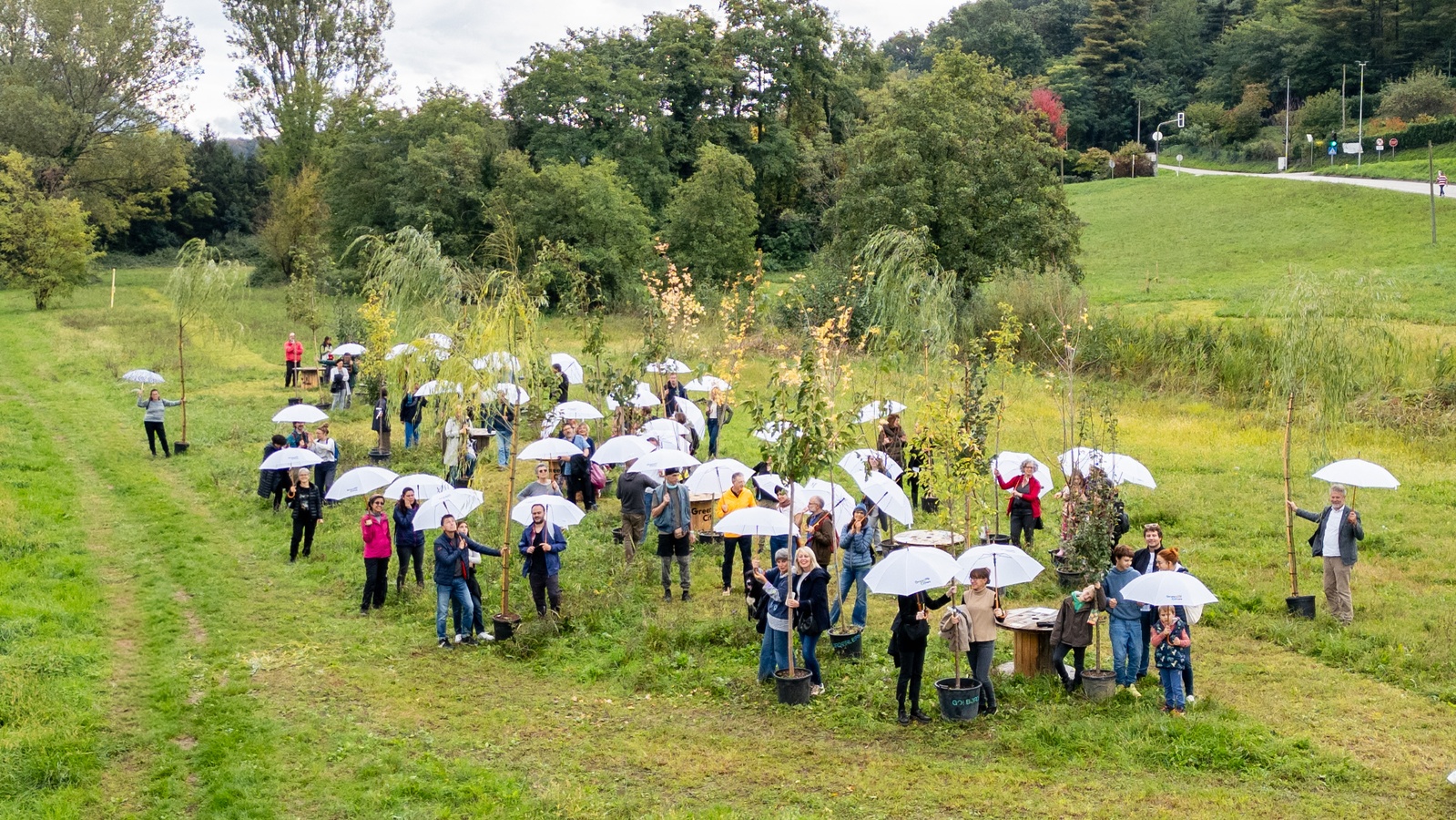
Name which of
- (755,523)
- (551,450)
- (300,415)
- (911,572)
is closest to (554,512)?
(755,523)

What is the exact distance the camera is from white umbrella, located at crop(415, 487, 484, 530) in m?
14.6

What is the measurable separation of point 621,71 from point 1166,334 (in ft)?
107

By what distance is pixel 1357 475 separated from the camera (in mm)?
13617

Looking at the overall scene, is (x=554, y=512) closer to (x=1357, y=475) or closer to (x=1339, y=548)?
(x=1339, y=548)

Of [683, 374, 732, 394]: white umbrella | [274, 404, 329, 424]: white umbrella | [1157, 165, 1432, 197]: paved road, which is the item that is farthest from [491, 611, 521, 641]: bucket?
[1157, 165, 1432, 197]: paved road

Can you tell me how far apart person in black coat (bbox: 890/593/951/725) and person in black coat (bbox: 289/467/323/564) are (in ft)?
32.7

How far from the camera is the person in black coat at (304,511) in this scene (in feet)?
56.1

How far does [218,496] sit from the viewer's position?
20734 mm

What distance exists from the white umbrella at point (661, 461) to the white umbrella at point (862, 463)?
2325 millimetres

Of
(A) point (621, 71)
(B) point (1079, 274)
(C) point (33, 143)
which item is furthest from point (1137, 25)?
(C) point (33, 143)

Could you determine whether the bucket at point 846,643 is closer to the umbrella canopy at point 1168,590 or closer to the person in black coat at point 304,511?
the umbrella canopy at point 1168,590

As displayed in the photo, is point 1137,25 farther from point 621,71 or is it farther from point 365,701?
point 365,701

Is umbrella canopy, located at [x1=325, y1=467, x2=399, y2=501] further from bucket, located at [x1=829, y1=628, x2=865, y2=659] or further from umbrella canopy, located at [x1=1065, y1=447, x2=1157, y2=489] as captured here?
umbrella canopy, located at [x1=1065, y1=447, x2=1157, y2=489]

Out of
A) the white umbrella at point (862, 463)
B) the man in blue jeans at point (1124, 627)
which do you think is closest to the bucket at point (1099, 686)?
the man in blue jeans at point (1124, 627)
